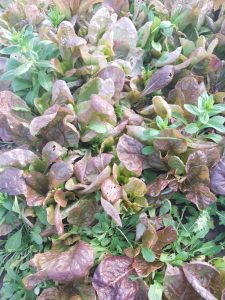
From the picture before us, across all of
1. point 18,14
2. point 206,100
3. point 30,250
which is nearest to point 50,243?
point 30,250

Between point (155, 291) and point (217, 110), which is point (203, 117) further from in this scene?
point (155, 291)

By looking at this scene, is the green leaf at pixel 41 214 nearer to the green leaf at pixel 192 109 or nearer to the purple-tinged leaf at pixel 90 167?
the purple-tinged leaf at pixel 90 167

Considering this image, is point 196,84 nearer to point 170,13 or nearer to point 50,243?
point 170,13

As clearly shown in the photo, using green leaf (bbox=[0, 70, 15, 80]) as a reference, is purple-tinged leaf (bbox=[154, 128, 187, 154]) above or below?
below

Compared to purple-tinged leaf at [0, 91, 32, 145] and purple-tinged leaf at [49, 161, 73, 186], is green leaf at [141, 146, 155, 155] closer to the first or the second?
purple-tinged leaf at [49, 161, 73, 186]

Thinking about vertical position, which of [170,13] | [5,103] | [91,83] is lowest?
[5,103]

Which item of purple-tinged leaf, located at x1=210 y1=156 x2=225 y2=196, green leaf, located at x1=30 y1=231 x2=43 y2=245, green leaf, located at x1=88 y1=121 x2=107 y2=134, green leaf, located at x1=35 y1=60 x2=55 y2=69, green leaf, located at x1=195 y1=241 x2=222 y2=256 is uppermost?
green leaf, located at x1=35 y1=60 x2=55 y2=69

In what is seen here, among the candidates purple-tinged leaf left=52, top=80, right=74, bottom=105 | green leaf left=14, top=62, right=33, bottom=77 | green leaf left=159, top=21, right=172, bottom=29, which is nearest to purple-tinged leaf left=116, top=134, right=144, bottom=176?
purple-tinged leaf left=52, top=80, right=74, bottom=105
